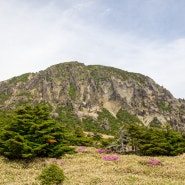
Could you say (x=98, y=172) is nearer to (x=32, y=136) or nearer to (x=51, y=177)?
(x=51, y=177)

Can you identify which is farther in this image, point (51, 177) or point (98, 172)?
point (98, 172)

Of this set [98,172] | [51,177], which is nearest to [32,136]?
[98,172]

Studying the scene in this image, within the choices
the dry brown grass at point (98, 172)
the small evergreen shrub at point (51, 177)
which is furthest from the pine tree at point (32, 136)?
the small evergreen shrub at point (51, 177)

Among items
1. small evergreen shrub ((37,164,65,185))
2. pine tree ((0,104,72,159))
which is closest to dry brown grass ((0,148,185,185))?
small evergreen shrub ((37,164,65,185))

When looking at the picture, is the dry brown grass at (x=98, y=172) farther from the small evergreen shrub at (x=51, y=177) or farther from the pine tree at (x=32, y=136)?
the pine tree at (x=32, y=136)

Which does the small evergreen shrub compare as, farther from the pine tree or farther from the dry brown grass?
the pine tree

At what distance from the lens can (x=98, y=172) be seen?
28516mm

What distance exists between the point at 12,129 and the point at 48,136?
4.97m

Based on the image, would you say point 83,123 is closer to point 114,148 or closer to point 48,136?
point 114,148

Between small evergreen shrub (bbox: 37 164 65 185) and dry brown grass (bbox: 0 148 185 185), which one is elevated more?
small evergreen shrub (bbox: 37 164 65 185)

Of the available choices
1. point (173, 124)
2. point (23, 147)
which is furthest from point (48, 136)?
point (173, 124)

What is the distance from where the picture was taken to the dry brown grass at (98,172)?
79.2 feet

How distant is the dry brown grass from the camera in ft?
79.2

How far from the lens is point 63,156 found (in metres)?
37.8
